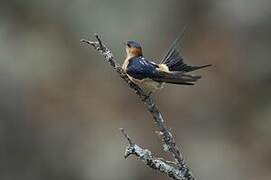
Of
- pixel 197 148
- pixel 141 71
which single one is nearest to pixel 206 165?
pixel 197 148

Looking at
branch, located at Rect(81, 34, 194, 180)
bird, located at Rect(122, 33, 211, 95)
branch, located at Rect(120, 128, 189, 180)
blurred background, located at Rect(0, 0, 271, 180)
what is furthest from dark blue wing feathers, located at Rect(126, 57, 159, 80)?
blurred background, located at Rect(0, 0, 271, 180)

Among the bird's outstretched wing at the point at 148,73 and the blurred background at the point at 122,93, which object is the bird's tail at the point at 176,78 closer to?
the bird's outstretched wing at the point at 148,73

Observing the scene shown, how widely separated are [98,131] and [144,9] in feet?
7.06

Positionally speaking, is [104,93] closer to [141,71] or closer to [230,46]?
[230,46]

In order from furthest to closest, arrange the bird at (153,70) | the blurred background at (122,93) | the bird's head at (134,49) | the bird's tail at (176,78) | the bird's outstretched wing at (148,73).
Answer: the blurred background at (122,93) < the bird's head at (134,49) < the bird at (153,70) < the bird's outstretched wing at (148,73) < the bird's tail at (176,78)

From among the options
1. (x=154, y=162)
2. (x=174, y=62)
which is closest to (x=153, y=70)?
(x=174, y=62)

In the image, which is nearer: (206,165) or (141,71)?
(141,71)

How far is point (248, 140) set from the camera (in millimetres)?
12180

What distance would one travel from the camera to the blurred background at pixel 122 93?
11836mm

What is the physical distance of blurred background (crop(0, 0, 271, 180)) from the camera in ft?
38.8

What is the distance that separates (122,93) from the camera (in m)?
12.3

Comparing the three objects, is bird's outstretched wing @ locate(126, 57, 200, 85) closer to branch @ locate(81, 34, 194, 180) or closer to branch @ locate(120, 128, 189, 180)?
branch @ locate(81, 34, 194, 180)

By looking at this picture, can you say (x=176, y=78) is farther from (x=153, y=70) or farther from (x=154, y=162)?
(x=154, y=162)

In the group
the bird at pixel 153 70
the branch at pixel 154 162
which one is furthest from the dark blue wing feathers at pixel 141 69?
the branch at pixel 154 162
